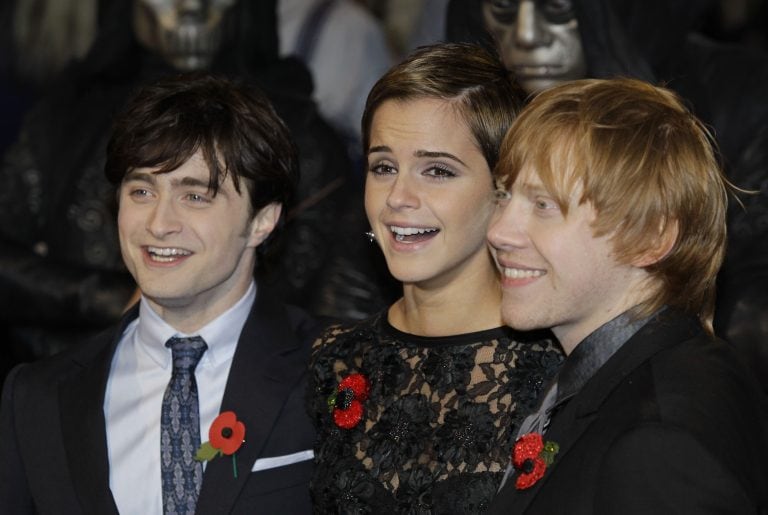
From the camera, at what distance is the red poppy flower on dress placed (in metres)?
2.52

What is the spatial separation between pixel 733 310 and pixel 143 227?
5.21ft

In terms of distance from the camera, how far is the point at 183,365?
2.65 metres

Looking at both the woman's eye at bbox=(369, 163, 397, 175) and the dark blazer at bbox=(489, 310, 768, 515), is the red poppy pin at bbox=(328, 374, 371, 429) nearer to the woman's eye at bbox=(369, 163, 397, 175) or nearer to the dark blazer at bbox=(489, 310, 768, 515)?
the woman's eye at bbox=(369, 163, 397, 175)

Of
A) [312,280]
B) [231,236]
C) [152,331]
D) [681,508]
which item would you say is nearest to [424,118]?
[231,236]

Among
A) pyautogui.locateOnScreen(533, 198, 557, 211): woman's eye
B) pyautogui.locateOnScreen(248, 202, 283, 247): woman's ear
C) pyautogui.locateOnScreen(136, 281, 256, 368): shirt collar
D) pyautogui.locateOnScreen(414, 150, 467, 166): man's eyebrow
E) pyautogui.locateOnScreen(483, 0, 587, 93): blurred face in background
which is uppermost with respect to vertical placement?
pyautogui.locateOnScreen(533, 198, 557, 211): woman's eye

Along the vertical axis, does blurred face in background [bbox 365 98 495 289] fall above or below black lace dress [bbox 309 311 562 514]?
above

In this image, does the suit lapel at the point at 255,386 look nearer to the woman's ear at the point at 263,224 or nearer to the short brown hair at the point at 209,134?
the woman's ear at the point at 263,224

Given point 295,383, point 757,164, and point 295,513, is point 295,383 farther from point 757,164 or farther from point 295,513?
point 757,164

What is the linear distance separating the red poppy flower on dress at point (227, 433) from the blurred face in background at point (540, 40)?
1730mm

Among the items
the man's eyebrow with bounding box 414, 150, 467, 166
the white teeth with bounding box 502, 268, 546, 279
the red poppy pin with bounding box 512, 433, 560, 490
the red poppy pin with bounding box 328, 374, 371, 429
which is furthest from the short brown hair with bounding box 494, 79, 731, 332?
the red poppy pin with bounding box 328, 374, 371, 429

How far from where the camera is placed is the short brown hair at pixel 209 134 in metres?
2.62

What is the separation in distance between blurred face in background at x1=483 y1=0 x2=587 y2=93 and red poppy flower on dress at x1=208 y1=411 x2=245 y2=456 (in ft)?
5.68

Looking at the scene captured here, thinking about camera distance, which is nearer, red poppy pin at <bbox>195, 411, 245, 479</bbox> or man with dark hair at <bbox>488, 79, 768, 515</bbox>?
man with dark hair at <bbox>488, 79, 768, 515</bbox>

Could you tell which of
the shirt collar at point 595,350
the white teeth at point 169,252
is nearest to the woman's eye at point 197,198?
the white teeth at point 169,252
